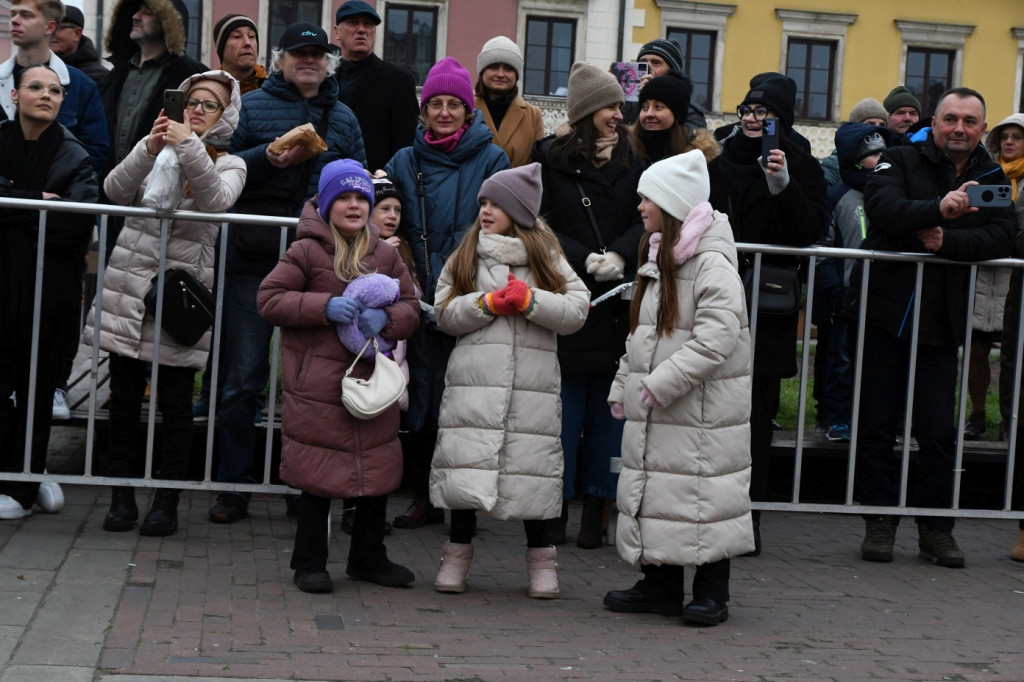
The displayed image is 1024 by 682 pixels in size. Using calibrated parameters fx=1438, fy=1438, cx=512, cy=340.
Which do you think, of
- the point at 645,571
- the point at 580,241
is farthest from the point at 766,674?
the point at 580,241

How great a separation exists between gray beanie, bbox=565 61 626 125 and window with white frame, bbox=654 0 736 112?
29855 millimetres

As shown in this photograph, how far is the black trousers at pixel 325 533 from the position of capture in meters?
5.69

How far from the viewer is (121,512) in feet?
21.4

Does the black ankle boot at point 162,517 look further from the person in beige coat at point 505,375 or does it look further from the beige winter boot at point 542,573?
the beige winter boot at point 542,573

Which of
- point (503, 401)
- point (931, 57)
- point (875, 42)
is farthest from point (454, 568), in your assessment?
point (931, 57)

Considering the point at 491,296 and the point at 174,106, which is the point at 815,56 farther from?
the point at 491,296

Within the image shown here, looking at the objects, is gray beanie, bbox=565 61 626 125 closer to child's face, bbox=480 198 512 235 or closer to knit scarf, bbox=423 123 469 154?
knit scarf, bbox=423 123 469 154

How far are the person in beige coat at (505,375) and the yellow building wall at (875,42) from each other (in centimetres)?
3099

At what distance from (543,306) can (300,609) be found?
151 centimetres

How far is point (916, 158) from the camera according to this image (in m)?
6.92

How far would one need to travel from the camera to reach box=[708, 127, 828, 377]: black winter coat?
689 centimetres

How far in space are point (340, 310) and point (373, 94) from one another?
2643mm

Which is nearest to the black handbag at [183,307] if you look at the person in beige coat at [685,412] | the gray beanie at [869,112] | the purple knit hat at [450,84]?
the purple knit hat at [450,84]

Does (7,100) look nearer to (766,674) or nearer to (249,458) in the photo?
(249,458)
